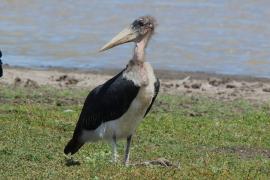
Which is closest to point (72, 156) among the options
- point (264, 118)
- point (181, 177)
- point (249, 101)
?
point (181, 177)

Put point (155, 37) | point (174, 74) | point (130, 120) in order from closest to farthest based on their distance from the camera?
point (130, 120) → point (174, 74) → point (155, 37)

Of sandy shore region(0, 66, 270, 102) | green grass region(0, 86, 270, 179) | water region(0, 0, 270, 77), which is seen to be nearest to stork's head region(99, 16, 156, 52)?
green grass region(0, 86, 270, 179)

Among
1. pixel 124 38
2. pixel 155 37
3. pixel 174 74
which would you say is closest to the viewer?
pixel 124 38

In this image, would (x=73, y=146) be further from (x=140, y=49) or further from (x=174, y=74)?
(x=174, y=74)

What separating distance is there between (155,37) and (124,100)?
840cm

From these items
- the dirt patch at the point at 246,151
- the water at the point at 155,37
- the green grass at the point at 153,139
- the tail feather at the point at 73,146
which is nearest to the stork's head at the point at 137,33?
Answer: the tail feather at the point at 73,146

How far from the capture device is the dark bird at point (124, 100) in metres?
8.87

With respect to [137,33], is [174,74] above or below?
below

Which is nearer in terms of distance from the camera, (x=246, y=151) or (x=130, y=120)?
(x=130, y=120)

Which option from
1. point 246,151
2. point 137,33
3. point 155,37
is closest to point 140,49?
point 137,33

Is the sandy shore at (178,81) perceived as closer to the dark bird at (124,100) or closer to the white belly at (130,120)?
the dark bird at (124,100)

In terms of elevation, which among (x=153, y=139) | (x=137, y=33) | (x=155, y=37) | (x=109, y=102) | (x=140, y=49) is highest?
(x=137, y=33)

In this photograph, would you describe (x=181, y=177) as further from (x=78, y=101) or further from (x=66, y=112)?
(x=78, y=101)

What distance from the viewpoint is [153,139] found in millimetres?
11031
